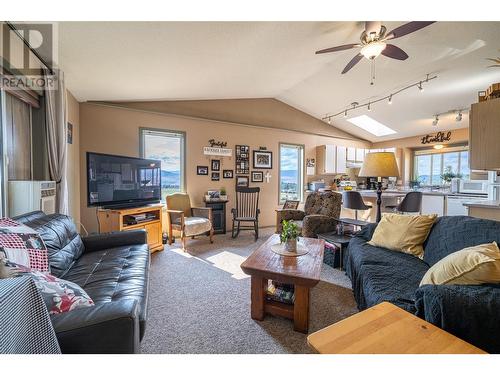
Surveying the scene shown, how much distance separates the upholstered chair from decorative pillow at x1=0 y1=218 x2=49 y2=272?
278cm

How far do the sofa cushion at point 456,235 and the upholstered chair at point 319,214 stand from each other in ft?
4.22

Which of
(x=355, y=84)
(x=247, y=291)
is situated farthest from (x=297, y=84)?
(x=247, y=291)

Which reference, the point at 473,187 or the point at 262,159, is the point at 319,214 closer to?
the point at 262,159

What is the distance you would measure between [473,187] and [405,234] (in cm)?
379

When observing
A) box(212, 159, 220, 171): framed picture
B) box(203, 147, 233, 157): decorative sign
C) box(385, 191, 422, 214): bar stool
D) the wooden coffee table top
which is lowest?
the wooden coffee table top

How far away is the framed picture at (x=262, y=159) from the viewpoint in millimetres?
5215

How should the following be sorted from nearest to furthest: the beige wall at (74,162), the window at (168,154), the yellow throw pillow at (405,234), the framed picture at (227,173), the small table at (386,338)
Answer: the small table at (386,338) < the yellow throw pillow at (405,234) < the beige wall at (74,162) < the window at (168,154) < the framed picture at (227,173)

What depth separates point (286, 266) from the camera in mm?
1854

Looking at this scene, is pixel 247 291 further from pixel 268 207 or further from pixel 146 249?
pixel 268 207

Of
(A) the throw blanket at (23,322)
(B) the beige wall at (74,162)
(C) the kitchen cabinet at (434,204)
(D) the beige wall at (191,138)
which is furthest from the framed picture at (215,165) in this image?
(C) the kitchen cabinet at (434,204)

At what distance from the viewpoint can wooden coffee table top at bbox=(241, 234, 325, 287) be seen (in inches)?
66.0

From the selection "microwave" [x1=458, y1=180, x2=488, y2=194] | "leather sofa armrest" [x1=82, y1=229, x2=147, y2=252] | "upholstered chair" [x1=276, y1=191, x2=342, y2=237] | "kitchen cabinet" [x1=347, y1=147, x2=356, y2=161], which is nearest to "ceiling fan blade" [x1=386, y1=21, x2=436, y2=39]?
"upholstered chair" [x1=276, y1=191, x2=342, y2=237]

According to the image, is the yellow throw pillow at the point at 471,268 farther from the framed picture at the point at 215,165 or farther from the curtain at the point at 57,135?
the framed picture at the point at 215,165

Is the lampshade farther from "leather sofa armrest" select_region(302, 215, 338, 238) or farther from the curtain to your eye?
the curtain
